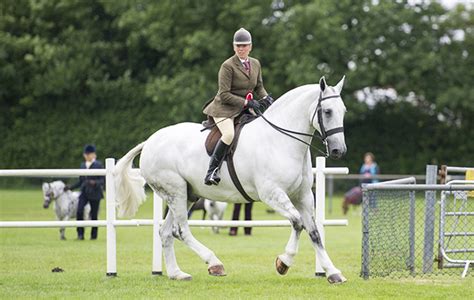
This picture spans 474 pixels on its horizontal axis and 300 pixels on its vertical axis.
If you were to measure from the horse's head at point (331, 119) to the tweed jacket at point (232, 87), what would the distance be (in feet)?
3.54

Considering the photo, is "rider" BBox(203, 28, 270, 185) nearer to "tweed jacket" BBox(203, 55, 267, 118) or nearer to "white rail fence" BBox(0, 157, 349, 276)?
"tweed jacket" BBox(203, 55, 267, 118)

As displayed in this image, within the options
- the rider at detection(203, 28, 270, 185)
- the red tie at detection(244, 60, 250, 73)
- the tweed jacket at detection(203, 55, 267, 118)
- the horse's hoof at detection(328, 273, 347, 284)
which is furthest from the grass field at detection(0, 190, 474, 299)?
the red tie at detection(244, 60, 250, 73)

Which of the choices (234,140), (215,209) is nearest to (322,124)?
(234,140)

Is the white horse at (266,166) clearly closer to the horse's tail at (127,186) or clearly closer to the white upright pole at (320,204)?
the horse's tail at (127,186)

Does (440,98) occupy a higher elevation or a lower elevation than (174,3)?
lower

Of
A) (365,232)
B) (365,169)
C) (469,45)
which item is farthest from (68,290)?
(469,45)

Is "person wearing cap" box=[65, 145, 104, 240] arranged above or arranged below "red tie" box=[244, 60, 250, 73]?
below

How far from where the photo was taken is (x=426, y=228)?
1223 centimetres

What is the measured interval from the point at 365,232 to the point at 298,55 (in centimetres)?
2876

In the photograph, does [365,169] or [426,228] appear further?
[365,169]

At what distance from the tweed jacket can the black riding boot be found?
442 mm

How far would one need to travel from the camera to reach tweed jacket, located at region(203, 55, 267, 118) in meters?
11.5

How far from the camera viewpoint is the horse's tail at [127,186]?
12.4 metres

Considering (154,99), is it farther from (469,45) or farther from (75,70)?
(469,45)
